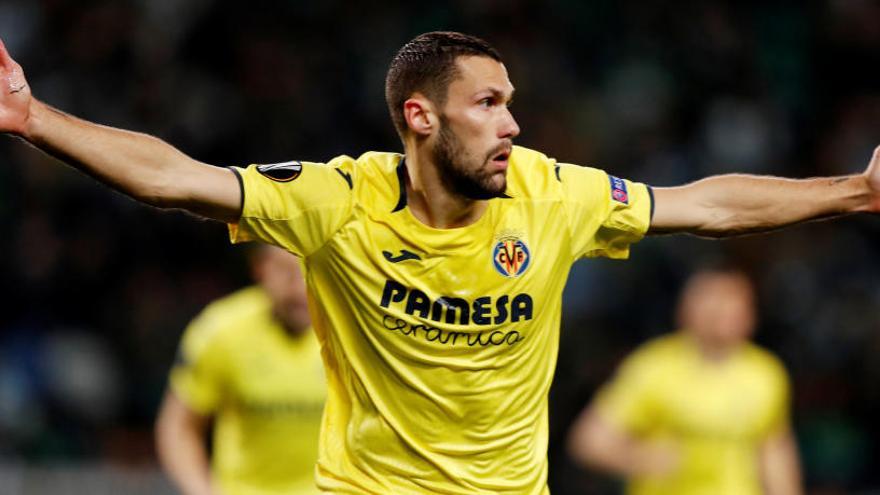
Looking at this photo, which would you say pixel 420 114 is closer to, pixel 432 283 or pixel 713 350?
pixel 432 283

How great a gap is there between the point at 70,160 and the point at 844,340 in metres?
8.26

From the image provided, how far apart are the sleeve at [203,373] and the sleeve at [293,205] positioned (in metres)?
2.94

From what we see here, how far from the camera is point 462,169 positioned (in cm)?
506

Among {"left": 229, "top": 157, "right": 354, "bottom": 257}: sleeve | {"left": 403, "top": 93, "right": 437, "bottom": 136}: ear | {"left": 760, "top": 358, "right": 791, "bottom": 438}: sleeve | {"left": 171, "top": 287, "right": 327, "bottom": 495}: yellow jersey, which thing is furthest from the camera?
{"left": 760, "top": 358, "right": 791, "bottom": 438}: sleeve

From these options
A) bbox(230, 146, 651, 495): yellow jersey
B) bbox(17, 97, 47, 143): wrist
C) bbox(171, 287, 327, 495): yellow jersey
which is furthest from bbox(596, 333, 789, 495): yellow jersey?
bbox(17, 97, 47, 143): wrist

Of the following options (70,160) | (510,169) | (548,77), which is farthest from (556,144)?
(70,160)

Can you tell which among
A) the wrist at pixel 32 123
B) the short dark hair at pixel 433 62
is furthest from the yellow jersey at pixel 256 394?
the wrist at pixel 32 123

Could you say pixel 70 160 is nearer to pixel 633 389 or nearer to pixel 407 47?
pixel 407 47

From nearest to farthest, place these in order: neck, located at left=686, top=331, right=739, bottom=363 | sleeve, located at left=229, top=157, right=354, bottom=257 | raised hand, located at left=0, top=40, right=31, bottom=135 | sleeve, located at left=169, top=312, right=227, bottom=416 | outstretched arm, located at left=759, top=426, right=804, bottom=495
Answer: raised hand, located at left=0, top=40, right=31, bottom=135, sleeve, located at left=229, top=157, right=354, bottom=257, sleeve, located at left=169, top=312, right=227, bottom=416, outstretched arm, located at left=759, top=426, right=804, bottom=495, neck, located at left=686, top=331, right=739, bottom=363

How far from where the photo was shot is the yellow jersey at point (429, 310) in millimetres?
5039

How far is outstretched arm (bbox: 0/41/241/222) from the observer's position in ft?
14.9

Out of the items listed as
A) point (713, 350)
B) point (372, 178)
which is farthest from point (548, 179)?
point (713, 350)

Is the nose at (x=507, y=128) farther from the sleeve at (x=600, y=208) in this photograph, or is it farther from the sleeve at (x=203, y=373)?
the sleeve at (x=203, y=373)

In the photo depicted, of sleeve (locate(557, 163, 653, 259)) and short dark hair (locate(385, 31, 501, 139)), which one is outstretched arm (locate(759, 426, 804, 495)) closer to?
sleeve (locate(557, 163, 653, 259))
